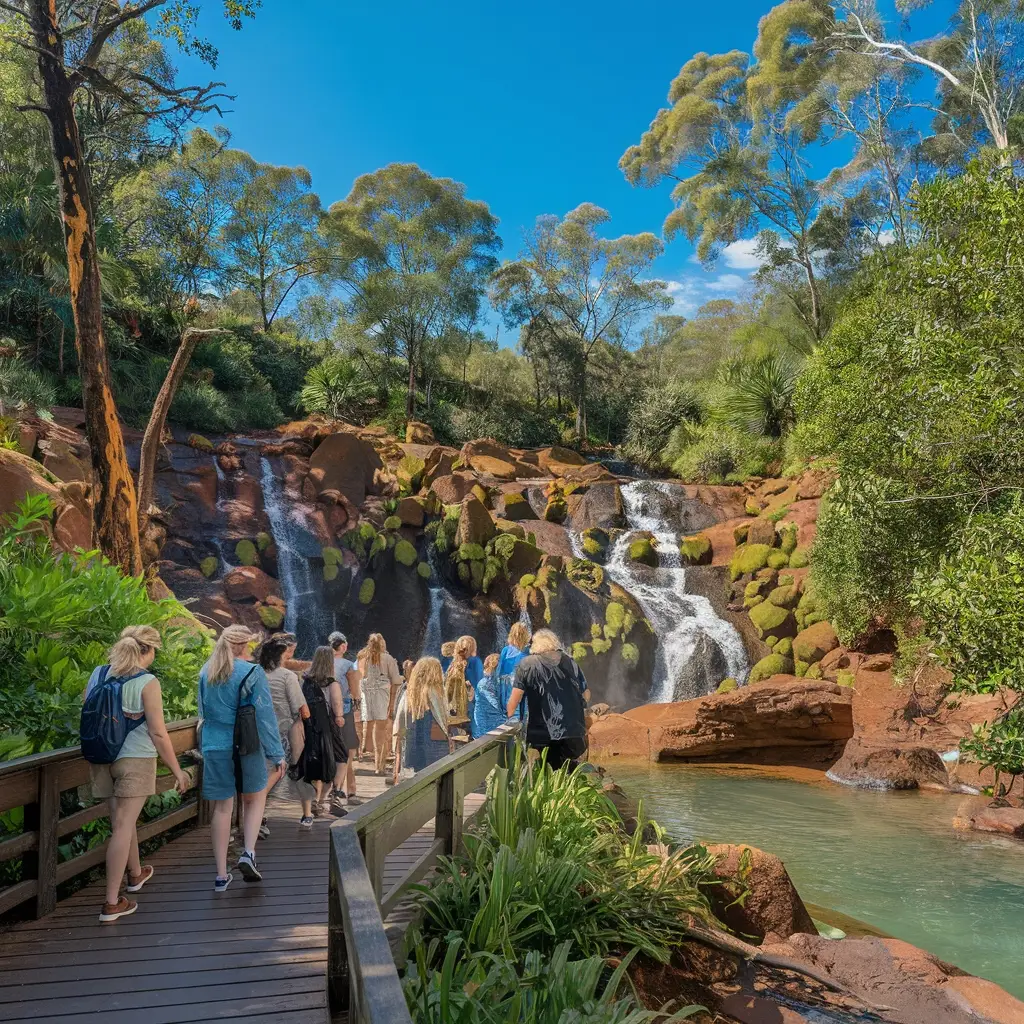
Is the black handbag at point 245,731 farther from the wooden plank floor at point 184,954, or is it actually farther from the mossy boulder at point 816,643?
the mossy boulder at point 816,643

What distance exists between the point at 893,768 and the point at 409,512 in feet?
45.5

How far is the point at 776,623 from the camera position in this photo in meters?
21.2

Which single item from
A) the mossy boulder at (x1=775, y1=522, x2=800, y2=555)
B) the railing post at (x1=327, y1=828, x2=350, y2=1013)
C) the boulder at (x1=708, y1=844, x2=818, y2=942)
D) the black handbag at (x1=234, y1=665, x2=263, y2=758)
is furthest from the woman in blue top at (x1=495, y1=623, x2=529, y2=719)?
the mossy boulder at (x1=775, y1=522, x2=800, y2=555)

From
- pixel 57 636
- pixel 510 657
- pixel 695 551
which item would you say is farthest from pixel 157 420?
pixel 695 551

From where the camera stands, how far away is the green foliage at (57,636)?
583cm

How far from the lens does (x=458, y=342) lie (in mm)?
39469

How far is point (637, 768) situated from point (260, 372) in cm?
2602

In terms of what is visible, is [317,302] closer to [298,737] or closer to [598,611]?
[598,611]

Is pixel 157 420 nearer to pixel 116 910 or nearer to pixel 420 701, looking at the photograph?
pixel 420 701

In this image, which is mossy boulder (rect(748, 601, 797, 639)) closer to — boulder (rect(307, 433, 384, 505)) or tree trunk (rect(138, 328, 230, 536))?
boulder (rect(307, 433, 384, 505))

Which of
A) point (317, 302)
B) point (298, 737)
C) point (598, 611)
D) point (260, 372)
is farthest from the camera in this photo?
point (317, 302)

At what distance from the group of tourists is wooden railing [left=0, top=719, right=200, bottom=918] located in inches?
11.3

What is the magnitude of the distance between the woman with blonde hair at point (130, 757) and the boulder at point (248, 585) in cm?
1565

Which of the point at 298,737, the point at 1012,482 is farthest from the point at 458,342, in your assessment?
the point at 298,737
